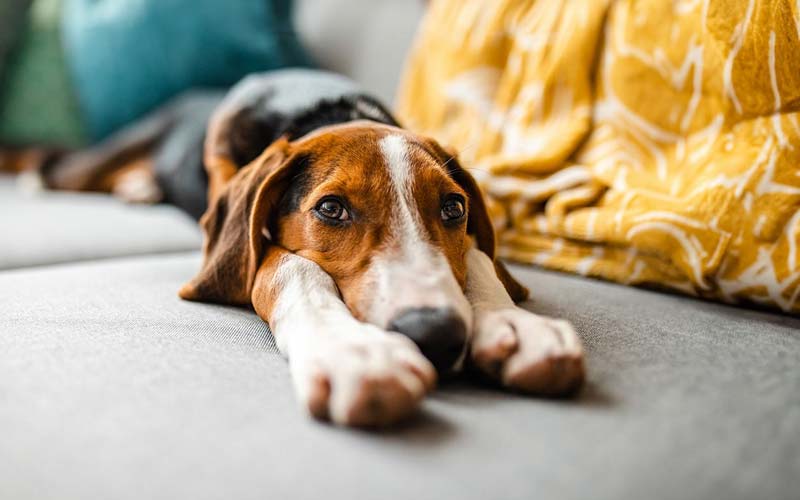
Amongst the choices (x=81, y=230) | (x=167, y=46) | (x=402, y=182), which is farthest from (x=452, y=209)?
(x=167, y=46)

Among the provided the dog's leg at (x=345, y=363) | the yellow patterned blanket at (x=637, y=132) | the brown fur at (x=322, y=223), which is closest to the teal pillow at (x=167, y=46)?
the yellow patterned blanket at (x=637, y=132)

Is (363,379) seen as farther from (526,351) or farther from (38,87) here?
(38,87)

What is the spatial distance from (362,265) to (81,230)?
1.77 m

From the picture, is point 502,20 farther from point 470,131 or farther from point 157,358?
point 157,358

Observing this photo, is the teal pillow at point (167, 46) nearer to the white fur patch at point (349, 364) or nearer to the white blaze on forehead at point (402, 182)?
the white blaze on forehead at point (402, 182)

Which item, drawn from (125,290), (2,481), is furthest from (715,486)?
(125,290)

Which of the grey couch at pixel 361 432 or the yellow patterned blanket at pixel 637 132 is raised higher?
the yellow patterned blanket at pixel 637 132

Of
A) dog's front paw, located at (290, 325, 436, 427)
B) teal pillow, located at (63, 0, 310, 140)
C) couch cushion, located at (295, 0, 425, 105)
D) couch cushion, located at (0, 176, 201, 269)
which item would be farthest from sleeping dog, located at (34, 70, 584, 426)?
teal pillow, located at (63, 0, 310, 140)

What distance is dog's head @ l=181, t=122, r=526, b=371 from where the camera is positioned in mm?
1583

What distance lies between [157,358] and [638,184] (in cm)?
171

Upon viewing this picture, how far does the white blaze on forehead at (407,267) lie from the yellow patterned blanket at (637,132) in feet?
2.85

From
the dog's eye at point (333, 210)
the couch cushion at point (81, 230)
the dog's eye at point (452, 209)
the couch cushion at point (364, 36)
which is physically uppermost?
the couch cushion at point (364, 36)

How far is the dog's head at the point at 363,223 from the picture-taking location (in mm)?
1583

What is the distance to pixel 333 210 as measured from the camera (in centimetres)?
189
